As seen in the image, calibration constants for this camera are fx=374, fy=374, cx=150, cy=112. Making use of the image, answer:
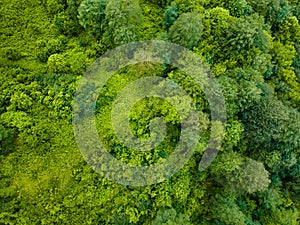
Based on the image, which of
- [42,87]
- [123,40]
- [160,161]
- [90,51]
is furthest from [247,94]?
[42,87]

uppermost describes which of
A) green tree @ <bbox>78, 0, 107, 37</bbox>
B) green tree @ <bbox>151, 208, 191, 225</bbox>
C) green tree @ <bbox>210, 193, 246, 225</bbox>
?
green tree @ <bbox>78, 0, 107, 37</bbox>

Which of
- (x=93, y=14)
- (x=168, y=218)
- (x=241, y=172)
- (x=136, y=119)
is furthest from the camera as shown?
(x=93, y=14)

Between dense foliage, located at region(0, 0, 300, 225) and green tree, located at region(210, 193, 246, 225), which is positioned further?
green tree, located at region(210, 193, 246, 225)

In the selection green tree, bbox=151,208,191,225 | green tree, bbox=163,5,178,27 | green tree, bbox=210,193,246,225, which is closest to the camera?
green tree, bbox=151,208,191,225

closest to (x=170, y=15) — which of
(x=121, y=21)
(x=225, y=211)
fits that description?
(x=121, y=21)

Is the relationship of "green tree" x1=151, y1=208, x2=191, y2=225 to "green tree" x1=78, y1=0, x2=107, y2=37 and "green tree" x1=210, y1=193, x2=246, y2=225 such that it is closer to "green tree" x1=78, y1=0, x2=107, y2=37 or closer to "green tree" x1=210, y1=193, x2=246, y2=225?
"green tree" x1=210, y1=193, x2=246, y2=225

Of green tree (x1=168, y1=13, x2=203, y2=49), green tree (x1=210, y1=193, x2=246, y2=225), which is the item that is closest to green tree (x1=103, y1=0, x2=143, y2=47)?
green tree (x1=168, y1=13, x2=203, y2=49)

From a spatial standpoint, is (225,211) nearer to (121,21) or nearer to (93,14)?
(121,21)
